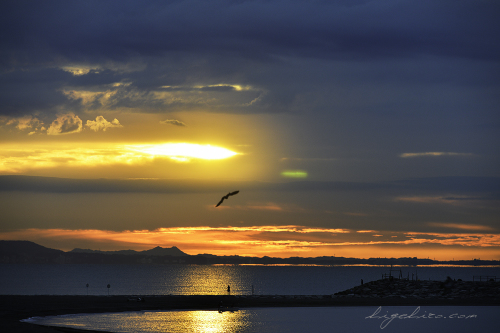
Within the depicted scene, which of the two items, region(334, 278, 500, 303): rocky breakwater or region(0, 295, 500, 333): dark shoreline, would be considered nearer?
region(0, 295, 500, 333): dark shoreline

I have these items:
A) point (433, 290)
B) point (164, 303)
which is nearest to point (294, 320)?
point (164, 303)

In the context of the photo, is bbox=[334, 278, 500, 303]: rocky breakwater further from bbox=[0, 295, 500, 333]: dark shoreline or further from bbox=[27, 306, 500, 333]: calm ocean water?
bbox=[27, 306, 500, 333]: calm ocean water

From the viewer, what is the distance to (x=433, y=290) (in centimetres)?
10031

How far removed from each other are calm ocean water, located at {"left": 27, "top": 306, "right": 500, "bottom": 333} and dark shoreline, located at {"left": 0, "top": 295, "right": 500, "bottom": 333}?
4231 millimetres

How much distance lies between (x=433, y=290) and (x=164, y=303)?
1976 inches

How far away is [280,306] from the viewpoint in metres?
80.1

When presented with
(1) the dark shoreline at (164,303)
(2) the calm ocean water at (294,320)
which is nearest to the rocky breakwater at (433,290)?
(1) the dark shoreline at (164,303)

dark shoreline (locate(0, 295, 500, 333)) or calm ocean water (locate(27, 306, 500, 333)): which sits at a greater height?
dark shoreline (locate(0, 295, 500, 333))

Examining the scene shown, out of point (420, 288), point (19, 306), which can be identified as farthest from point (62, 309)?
point (420, 288)

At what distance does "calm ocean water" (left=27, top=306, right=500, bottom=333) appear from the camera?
5772 cm

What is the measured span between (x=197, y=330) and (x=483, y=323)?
33.9m

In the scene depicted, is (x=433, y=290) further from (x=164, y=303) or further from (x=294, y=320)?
(x=164, y=303)

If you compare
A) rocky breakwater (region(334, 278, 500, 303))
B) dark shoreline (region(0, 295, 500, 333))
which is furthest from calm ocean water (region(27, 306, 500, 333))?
rocky breakwater (region(334, 278, 500, 303))

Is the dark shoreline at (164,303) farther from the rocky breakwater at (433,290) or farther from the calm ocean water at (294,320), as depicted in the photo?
the calm ocean water at (294,320)
